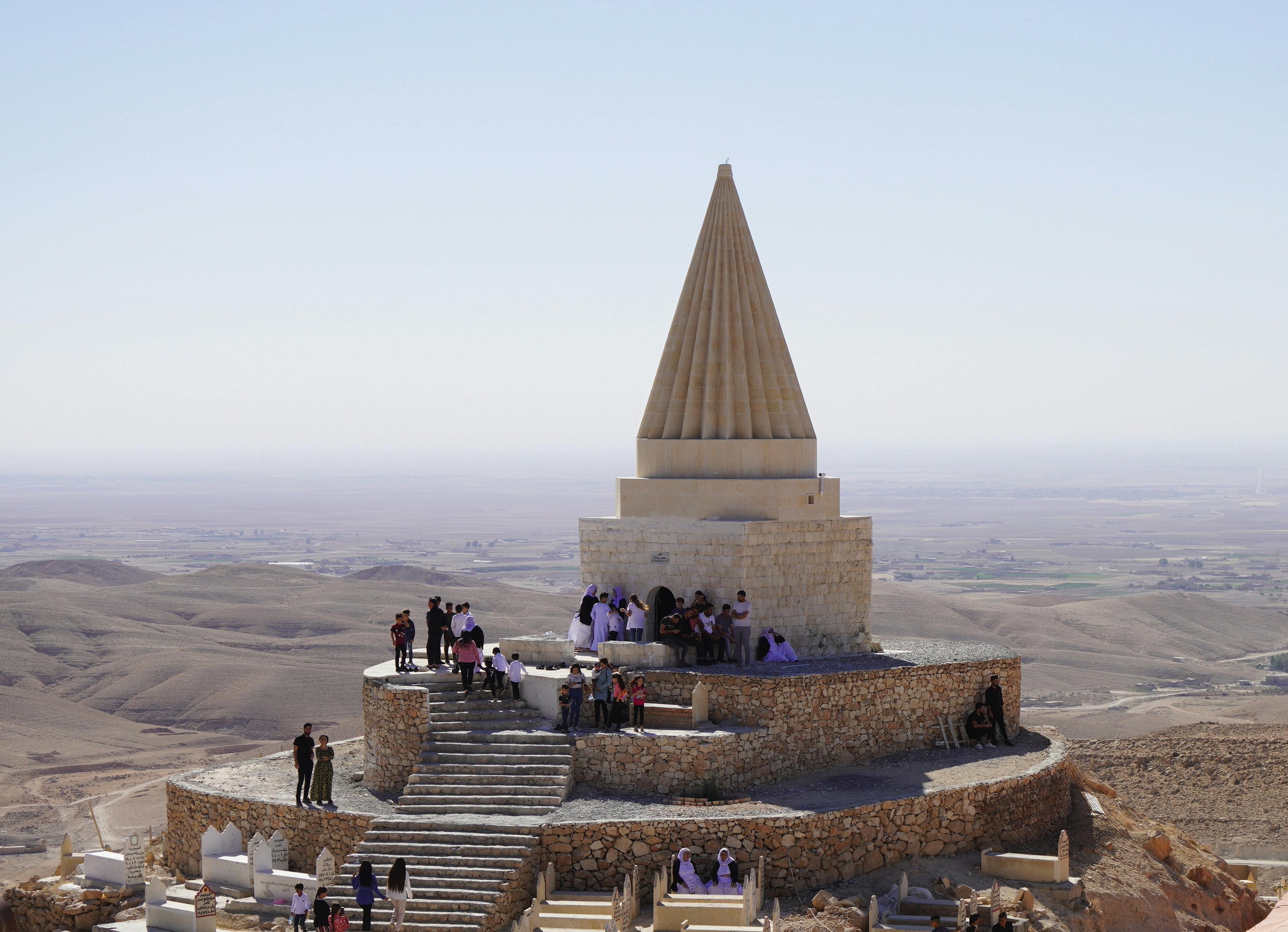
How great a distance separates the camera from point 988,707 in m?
18.8

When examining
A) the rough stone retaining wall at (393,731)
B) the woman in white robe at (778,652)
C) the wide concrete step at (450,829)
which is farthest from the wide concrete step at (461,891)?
the woman in white robe at (778,652)

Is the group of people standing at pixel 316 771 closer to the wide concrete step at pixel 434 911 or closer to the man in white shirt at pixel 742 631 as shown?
the wide concrete step at pixel 434 911

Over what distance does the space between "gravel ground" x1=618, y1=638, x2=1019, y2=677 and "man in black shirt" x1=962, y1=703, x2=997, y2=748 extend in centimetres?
68

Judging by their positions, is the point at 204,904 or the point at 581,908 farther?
the point at 204,904

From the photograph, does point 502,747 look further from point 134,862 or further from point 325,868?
point 134,862

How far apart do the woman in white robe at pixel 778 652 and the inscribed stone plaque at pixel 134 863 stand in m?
7.71

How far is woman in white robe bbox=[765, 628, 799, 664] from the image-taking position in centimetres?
1888

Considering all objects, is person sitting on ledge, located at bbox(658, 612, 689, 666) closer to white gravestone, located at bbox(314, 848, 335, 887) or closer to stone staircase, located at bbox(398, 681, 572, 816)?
stone staircase, located at bbox(398, 681, 572, 816)

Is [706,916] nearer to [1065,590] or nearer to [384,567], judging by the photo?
[384,567]

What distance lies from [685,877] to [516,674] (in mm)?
3691

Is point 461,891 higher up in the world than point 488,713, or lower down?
lower down

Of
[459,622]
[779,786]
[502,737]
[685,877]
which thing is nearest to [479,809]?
[502,737]

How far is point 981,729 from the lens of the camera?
731 inches

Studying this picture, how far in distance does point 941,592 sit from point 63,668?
47868 millimetres
